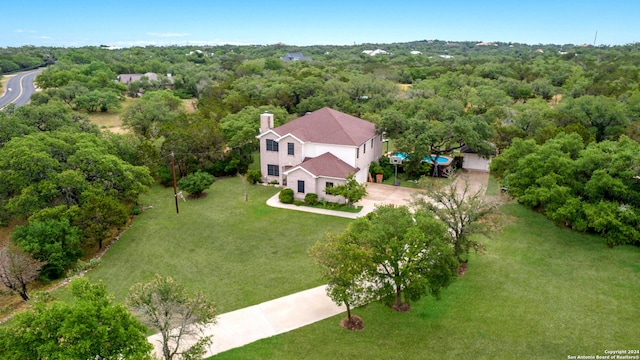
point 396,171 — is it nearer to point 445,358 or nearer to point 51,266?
point 445,358

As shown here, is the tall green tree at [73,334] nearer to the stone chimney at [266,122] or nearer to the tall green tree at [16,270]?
the tall green tree at [16,270]

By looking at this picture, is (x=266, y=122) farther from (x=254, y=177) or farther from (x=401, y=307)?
(x=401, y=307)

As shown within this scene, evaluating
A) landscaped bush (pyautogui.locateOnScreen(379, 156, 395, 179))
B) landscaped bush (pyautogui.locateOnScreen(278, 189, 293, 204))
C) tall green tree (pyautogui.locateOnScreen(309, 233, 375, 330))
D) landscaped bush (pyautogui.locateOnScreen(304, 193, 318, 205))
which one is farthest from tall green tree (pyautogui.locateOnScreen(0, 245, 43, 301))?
landscaped bush (pyautogui.locateOnScreen(379, 156, 395, 179))

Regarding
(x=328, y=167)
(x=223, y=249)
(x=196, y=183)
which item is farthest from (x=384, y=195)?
(x=196, y=183)

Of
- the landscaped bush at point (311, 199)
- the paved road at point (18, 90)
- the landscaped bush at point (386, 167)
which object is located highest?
the paved road at point (18, 90)

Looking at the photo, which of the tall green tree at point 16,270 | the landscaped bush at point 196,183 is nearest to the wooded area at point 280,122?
the tall green tree at point 16,270

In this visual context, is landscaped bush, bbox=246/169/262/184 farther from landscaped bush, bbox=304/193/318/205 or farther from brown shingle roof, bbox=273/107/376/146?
landscaped bush, bbox=304/193/318/205
